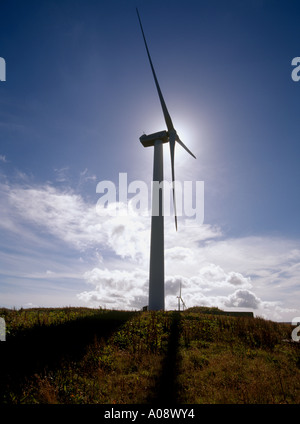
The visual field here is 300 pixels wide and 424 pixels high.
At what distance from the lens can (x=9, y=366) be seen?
959 centimetres

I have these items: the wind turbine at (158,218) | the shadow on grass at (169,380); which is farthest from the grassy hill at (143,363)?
the wind turbine at (158,218)

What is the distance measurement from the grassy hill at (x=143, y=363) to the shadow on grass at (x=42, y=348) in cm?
4

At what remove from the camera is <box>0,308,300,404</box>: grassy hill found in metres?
7.62

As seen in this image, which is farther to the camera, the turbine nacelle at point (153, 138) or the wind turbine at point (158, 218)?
the turbine nacelle at point (153, 138)

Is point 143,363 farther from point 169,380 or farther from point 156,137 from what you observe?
point 156,137

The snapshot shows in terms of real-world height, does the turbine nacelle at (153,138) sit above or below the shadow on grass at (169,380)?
above

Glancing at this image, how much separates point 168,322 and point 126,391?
29.6 feet

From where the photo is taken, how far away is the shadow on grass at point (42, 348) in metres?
8.98

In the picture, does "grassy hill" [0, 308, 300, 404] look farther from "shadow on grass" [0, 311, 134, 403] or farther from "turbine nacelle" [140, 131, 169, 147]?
"turbine nacelle" [140, 131, 169, 147]

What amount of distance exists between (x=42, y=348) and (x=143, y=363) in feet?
15.7

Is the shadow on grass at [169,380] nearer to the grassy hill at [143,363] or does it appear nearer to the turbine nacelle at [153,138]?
the grassy hill at [143,363]

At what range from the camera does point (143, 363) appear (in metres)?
10.0

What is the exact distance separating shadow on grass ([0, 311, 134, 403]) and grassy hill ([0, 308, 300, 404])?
0.04m
